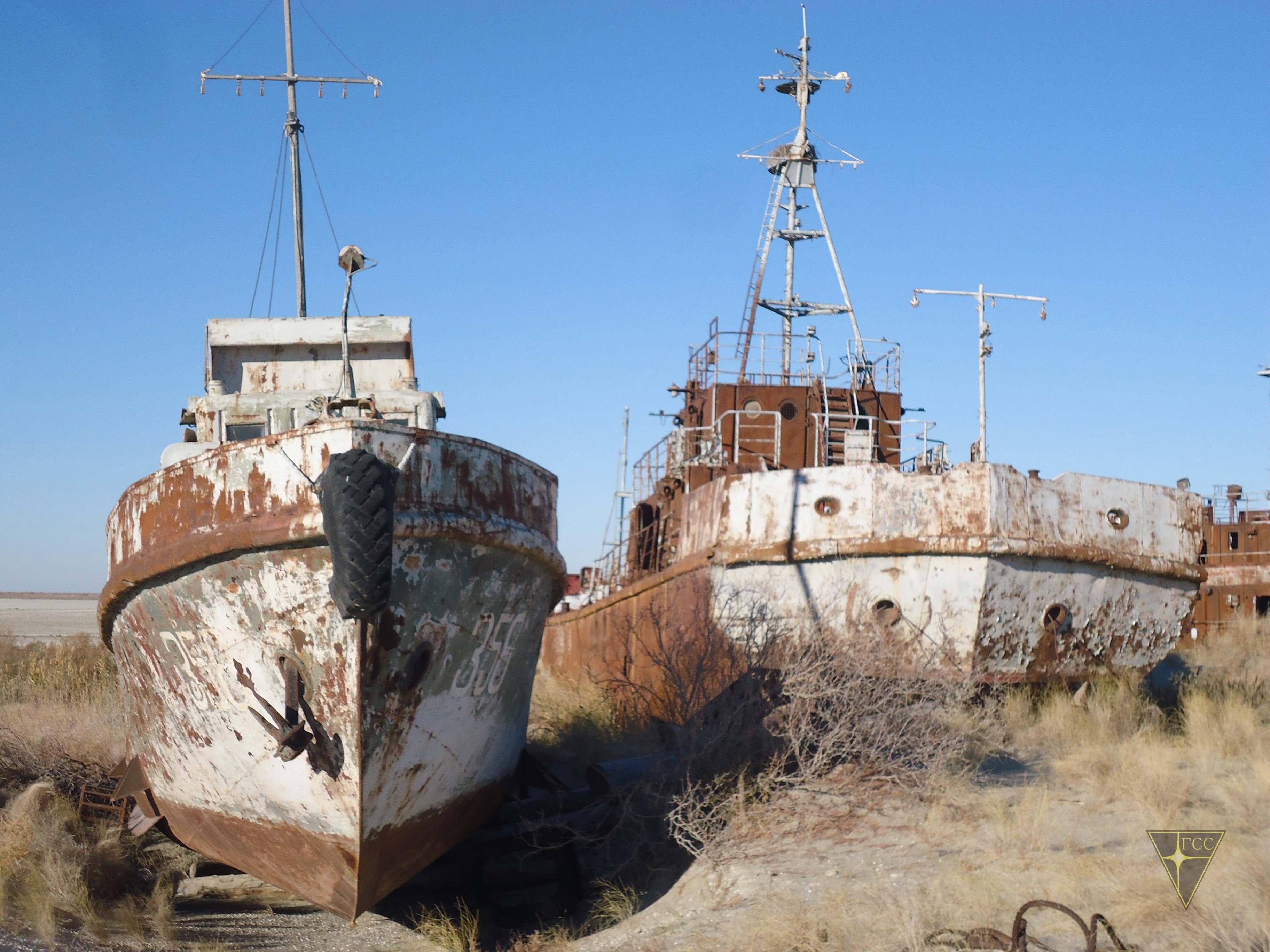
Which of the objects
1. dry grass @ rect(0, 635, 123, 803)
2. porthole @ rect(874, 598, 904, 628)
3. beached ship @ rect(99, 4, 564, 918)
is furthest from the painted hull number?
dry grass @ rect(0, 635, 123, 803)

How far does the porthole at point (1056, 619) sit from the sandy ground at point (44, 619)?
14.5m

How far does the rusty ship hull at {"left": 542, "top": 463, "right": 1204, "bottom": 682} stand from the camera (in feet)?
27.9

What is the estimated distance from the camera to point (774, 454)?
41.6ft

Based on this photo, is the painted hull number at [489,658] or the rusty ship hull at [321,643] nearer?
the rusty ship hull at [321,643]

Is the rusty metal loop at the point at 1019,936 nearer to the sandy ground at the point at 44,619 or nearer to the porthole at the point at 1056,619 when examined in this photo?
the porthole at the point at 1056,619

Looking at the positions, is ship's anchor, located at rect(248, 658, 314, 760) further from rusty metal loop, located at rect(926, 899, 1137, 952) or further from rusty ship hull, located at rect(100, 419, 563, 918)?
rusty metal loop, located at rect(926, 899, 1137, 952)

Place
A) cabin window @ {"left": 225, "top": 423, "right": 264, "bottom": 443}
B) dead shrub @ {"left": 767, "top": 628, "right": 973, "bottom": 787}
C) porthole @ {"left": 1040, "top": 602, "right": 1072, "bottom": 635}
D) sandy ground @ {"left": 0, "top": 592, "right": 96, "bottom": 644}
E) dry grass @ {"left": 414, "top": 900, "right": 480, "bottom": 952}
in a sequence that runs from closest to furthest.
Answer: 1. dry grass @ {"left": 414, "top": 900, "right": 480, "bottom": 952}
2. cabin window @ {"left": 225, "top": 423, "right": 264, "bottom": 443}
3. dead shrub @ {"left": 767, "top": 628, "right": 973, "bottom": 787}
4. porthole @ {"left": 1040, "top": 602, "right": 1072, "bottom": 635}
5. sandy ground @ {"left": 0, "top": 592, "right": 96, "bottom": 644}

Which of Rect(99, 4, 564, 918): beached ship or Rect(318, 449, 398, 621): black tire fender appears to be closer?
Rect(318, 449, 398, 621): black tire fender

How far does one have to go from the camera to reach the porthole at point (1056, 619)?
8781 millimetres

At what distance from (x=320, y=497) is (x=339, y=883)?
78.4 inches

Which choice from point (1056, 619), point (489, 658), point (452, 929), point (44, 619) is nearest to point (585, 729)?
point (452, 929)

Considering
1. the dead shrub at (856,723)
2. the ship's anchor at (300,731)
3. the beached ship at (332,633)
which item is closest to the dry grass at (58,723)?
the beached ship at (332,633)

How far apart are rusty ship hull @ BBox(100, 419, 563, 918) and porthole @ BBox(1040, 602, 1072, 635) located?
4683 millimetres

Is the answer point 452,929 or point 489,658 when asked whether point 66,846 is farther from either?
point 489,658
